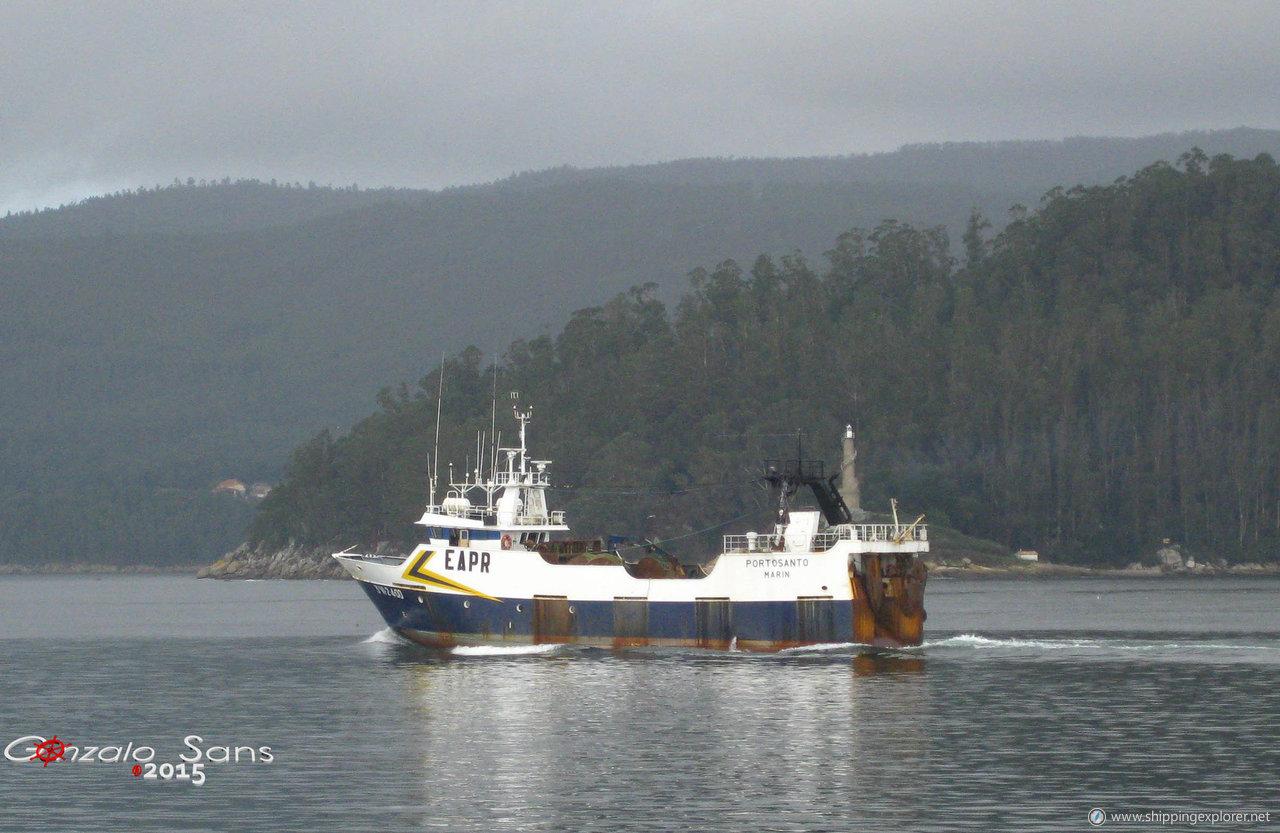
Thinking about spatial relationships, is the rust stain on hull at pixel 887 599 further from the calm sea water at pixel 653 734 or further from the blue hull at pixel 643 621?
the calm sea water at pixel 653 734

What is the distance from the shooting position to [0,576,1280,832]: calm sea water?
32094 millimetres

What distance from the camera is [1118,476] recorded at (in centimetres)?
16962

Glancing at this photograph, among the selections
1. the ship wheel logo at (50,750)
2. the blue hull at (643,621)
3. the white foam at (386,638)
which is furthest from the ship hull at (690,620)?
the ship wheel logo at (50,750)

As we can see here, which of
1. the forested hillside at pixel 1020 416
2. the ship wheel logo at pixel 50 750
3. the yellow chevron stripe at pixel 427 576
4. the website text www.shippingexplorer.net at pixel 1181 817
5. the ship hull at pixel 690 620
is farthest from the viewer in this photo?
the forested hillside at pixel 1020 416

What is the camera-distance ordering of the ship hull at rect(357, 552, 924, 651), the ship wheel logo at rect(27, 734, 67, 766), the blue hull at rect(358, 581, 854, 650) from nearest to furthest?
1. the ship wheel logo at rect(27, 734, 67, 766)
2. the ship hull at rect(357, 552, 924, 651)
3. the blue hull at rect(358, 581, 854, 650)

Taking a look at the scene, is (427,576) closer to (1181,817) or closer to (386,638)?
(386,638)

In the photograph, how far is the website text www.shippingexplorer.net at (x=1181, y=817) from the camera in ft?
99.2

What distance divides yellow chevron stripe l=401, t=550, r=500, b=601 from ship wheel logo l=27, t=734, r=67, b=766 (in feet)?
69.1

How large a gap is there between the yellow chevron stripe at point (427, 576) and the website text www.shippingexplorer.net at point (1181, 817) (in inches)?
1301

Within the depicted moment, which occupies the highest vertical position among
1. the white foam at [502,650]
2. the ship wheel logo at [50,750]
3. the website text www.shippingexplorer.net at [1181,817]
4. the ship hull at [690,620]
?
the ship hull at [690,620]

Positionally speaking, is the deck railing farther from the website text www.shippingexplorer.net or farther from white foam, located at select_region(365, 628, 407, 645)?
the website text www.shippingexplorer.net

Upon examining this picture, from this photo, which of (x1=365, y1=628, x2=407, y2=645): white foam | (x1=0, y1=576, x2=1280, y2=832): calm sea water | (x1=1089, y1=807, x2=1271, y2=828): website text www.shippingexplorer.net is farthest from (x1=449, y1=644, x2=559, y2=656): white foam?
(x1=1089, y1=807, x2=1271, y2=828): website text www.shippingexplorer.net

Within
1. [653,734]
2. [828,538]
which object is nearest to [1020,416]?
[828,538]

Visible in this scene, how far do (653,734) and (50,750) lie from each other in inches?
555
